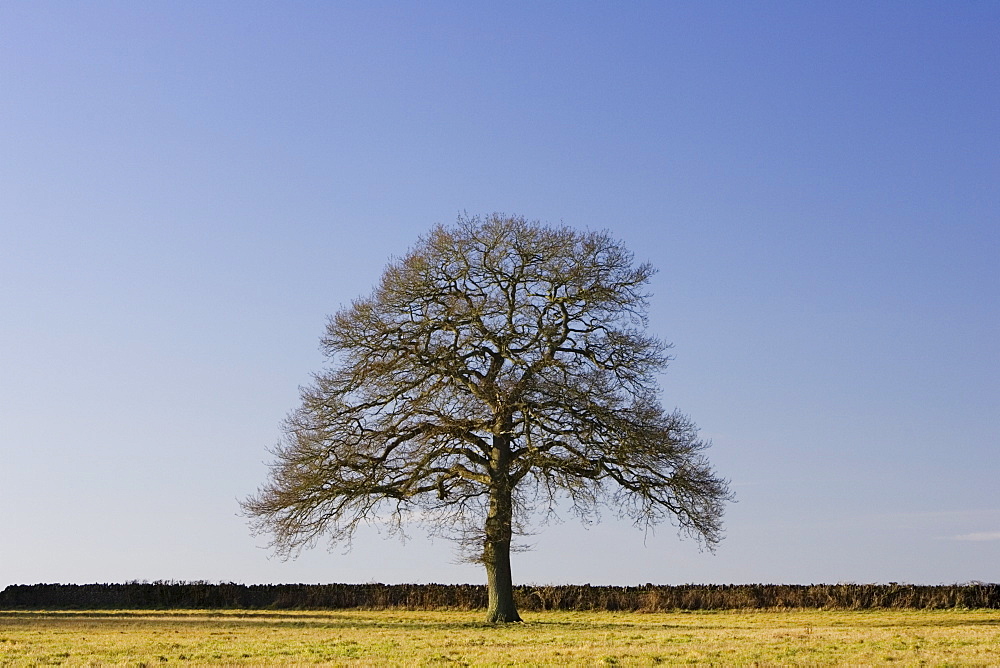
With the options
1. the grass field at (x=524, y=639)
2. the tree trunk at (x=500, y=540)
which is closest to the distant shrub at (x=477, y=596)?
the grass field at (x=524, y=639)

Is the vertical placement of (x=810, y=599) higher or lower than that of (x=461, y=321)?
lower

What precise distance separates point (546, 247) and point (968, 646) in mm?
14225

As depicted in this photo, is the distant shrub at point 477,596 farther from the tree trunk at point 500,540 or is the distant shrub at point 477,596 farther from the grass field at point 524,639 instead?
the tree trunk at point 500,540

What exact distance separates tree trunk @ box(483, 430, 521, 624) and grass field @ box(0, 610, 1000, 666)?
0.87 metres

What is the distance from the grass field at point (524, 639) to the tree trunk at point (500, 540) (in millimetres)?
871

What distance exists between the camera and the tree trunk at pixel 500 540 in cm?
2942

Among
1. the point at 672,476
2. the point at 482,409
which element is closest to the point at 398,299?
the point at 482,409

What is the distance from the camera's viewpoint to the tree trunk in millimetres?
29422

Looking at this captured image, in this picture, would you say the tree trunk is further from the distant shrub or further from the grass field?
the distant shrub

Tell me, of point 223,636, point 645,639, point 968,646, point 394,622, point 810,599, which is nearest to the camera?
point 968,646

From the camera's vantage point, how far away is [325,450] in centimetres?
3008

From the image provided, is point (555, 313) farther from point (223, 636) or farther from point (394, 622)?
point (223, 636)

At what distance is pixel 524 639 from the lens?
2334 centimetres

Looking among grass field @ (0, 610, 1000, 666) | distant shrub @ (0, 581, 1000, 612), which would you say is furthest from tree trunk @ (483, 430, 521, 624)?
distant shrub @ (0, 581, 1000, 612)
